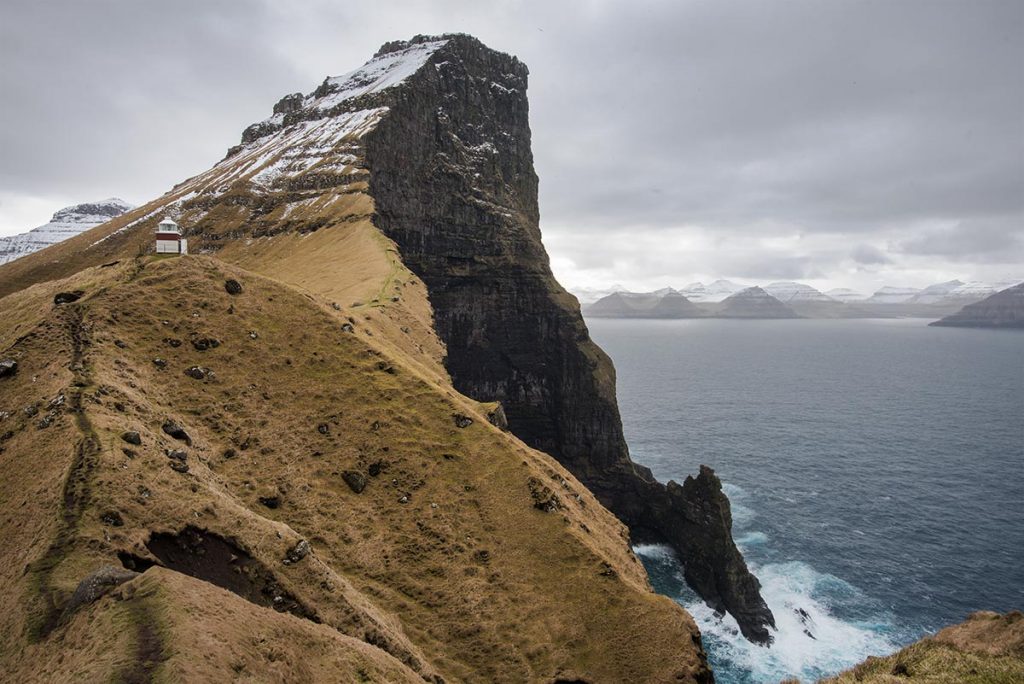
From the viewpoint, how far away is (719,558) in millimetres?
66562

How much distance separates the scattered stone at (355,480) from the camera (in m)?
26.1

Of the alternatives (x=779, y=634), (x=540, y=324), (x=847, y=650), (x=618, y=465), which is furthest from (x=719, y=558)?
(x=540, y=324)

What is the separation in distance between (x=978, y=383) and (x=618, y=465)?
174 metres

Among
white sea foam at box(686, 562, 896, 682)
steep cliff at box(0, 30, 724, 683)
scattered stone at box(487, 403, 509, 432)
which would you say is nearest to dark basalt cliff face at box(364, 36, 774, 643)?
white sea foam at box(686, 562, 896, 682)

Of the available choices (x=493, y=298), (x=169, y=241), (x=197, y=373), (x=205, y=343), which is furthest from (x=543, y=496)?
(x=493, y=298)

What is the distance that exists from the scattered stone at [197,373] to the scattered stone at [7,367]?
6396 millimetres

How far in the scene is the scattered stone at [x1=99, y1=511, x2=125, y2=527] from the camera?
1543 cm

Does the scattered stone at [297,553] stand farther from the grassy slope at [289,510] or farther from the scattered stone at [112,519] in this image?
the scattered stone at [112,519]

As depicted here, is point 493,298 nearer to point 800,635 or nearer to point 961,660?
point 800,635

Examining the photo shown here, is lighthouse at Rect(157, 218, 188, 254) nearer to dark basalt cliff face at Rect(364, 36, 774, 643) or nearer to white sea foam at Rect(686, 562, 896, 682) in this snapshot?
dark basalt cliff face at Rect(364, 36, 774, 643)

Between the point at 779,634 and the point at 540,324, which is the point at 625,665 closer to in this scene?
the point at 779,634

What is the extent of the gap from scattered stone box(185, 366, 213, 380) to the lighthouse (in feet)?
38.2

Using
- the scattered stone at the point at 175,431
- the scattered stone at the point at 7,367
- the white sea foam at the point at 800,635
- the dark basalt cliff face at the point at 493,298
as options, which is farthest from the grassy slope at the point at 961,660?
the dark basalt cliff face at the point at 493,298

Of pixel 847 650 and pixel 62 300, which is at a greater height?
pixel 62 300
